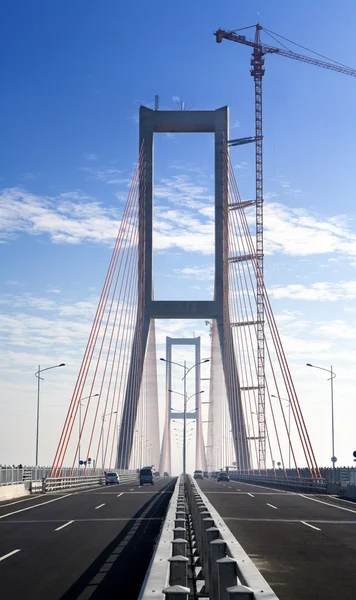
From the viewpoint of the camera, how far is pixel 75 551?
50.9 ft

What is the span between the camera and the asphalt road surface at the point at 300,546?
11375 millimetres

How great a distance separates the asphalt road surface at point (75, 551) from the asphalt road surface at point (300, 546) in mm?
1986

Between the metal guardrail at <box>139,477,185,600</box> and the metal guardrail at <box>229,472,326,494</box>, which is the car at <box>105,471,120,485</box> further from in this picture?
the metal guardrail at <box>139,477,185,600</box>

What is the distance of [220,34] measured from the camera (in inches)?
4003

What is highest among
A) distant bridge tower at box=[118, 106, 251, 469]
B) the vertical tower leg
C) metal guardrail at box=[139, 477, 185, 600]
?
distant bridge tower at box=[118, 106, 251, 469]

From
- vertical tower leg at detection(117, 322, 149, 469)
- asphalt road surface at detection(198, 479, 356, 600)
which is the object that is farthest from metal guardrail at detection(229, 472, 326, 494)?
asphalt road surface at detection(198, 479, 356, 600)

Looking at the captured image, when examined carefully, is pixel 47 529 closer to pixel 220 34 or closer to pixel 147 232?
pixel 147 232

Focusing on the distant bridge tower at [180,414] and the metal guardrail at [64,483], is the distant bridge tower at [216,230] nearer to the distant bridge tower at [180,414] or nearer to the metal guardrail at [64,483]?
the metal guardrail at [64,483]

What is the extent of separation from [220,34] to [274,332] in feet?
194

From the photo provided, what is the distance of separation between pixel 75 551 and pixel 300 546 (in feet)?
14.4

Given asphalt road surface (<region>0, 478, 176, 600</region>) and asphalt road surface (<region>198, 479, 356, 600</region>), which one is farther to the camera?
asphalt road surface (<region>198, 479, 356, 600</region>)

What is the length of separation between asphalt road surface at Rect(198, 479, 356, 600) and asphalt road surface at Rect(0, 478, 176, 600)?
199 centimetres

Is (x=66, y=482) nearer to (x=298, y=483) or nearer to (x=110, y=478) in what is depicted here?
(x=298, y=483)

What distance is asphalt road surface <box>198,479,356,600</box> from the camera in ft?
37.3
